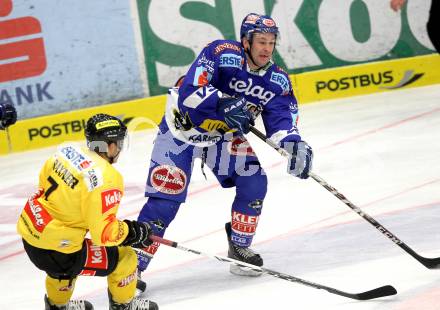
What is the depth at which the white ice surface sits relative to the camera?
181 inches

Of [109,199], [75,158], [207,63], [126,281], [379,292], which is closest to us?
[109,199]

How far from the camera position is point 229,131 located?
16.6 ft

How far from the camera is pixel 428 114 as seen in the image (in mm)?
8539

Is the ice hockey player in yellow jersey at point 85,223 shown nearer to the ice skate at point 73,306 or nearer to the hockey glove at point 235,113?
the ice skate at point 73,306

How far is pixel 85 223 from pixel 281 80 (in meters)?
1.50

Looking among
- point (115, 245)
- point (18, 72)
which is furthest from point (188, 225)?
point (18, 72)

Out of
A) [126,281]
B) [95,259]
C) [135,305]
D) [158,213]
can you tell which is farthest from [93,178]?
[158,213]

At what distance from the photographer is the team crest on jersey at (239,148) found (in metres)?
5.03

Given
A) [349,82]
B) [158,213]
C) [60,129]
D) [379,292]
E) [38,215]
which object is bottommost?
[60,129]

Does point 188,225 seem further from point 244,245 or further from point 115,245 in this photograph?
point 115,245

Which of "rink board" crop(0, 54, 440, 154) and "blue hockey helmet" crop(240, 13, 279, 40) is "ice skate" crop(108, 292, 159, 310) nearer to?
"blue hockey helmet" crop(240, 13, 279, 40)

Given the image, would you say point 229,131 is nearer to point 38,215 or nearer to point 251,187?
point 251,187

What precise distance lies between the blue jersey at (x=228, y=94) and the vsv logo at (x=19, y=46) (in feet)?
15.1

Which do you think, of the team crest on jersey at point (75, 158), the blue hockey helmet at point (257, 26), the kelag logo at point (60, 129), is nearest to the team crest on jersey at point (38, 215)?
the team crest on jersey at point (75, 158)
